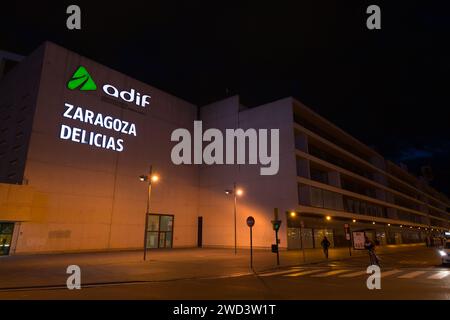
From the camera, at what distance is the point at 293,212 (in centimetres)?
3662

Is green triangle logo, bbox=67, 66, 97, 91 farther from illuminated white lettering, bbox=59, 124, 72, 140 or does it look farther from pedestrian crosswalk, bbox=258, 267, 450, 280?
pedestrian crosswalk, bbox=258, 267, 450, 280

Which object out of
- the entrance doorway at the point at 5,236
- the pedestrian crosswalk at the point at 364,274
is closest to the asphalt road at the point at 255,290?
the pedestrian crosswalk at the point at 364,274

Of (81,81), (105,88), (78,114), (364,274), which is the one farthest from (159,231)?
(364,274)

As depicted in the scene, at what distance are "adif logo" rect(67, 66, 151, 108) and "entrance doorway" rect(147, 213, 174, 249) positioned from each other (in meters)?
14.1

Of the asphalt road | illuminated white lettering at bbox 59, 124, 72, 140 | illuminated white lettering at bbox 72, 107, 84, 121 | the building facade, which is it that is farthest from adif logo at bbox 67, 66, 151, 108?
the asphalt road

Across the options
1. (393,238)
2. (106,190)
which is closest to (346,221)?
(393,238)

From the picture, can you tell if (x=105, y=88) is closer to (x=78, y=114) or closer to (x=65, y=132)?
(x=78, y=114)

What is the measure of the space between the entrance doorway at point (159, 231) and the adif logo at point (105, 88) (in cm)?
1406

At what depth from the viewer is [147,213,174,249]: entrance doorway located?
123 ft
